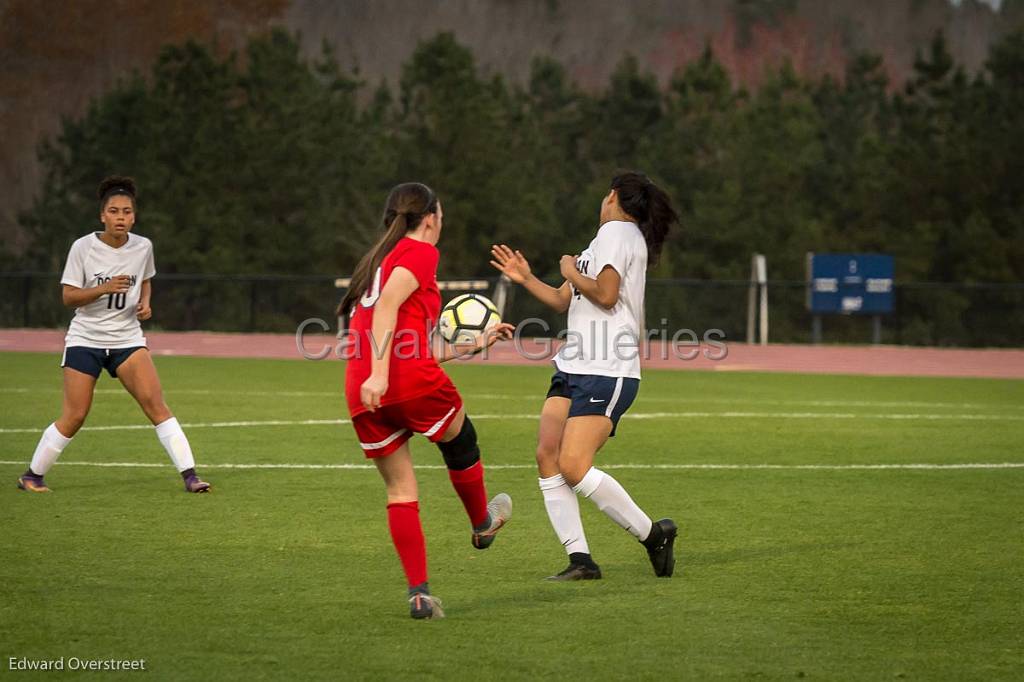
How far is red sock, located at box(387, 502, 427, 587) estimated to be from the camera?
6988mm

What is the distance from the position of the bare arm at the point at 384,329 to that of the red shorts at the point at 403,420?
159mm

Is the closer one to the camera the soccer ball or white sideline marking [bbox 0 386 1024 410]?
the soccer ball

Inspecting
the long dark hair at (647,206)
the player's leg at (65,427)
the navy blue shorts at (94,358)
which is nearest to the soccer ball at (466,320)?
the long dark hair at (647,206)

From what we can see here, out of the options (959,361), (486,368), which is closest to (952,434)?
(486,368)

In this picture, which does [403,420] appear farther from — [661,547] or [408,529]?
[661,547]

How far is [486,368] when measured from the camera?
27062mm

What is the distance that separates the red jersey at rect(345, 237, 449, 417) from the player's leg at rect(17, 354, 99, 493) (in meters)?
4.46

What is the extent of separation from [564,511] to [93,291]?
413 cm

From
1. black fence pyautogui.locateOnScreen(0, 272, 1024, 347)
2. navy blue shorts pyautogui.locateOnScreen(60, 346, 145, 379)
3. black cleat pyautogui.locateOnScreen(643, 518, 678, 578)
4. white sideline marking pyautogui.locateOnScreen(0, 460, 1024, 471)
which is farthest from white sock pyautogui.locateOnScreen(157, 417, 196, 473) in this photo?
black fence pyautogui.locateOnScreen(0, 272, 1024, 347)

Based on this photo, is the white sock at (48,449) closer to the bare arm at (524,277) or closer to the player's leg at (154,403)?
the player's leg at (154,403)

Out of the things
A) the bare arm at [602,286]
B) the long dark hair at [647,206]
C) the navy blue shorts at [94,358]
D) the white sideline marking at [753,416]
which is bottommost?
the white sideline marking at [753,416]

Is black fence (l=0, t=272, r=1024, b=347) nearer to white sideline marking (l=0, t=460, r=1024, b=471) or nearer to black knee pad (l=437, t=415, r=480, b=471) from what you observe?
white sideline marking (l=0, t=460, r=1024, b=471)

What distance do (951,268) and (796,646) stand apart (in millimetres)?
41767

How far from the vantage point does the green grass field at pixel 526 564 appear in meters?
6.45
